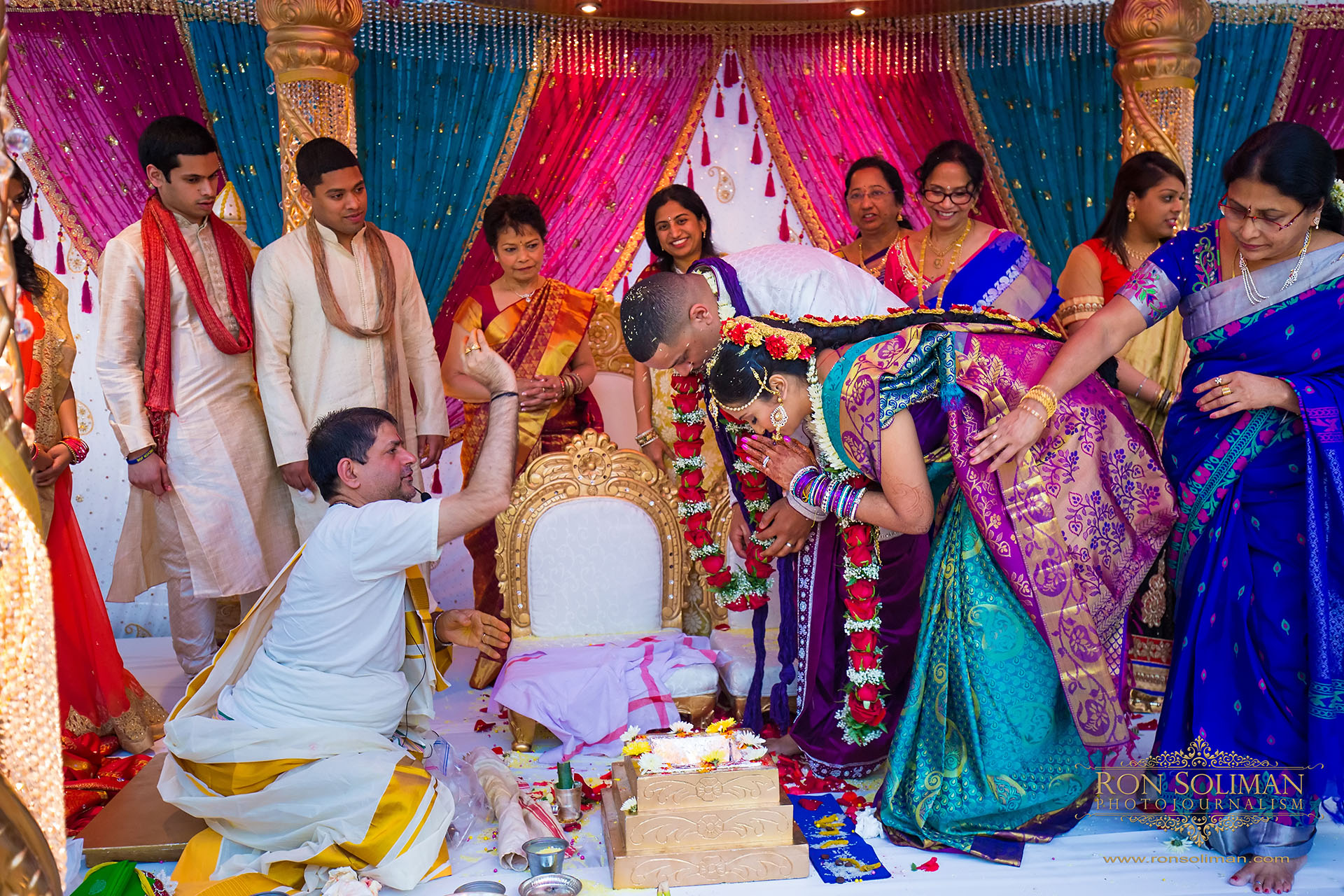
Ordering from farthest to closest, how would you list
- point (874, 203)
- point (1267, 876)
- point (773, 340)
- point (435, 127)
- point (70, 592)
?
point (435, 127), point (874, 203), point (70, 592), point (773, 340), point (1267, 876)

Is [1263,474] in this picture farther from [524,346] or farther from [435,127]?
[435,127]

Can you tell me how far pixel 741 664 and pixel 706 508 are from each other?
0.46m

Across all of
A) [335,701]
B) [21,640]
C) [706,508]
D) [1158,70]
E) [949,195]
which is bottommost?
[335,701]

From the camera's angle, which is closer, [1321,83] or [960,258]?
[960,258]

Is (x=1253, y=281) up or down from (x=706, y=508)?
up

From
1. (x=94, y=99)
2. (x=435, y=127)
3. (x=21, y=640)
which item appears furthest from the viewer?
(x=435, y=127)

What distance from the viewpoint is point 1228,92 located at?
5.14 metres

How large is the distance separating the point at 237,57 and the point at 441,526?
3069 mm

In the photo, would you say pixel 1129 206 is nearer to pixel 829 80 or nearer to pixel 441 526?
pixel 829 80

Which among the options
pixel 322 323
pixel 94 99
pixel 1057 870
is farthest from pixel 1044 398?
pixel 94 99

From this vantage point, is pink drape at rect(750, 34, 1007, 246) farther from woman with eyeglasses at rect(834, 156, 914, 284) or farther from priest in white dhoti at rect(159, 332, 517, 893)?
priest in white dhoti at rect(159, 332, 517, 893)

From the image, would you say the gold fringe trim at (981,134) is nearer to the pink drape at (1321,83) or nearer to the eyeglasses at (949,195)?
the pink drape at (1321,83)

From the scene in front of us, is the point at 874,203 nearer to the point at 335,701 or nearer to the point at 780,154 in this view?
the point at 780,154

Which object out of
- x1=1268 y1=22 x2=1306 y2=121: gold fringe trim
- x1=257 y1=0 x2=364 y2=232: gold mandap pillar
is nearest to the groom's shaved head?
x1=257 y1=0 x2=364 y2=232: gold mandap pillar
